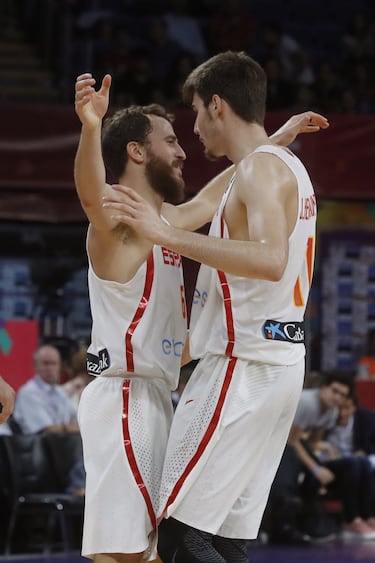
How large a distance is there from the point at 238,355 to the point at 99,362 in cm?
67

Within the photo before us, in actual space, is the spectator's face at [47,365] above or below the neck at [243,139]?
below

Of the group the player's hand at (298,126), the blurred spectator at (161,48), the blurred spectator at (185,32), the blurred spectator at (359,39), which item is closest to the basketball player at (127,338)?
the player's hand at (298,126)

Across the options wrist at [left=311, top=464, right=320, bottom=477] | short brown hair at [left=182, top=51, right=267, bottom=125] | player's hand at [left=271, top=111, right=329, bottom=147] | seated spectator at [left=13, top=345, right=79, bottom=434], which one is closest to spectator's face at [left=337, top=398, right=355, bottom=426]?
wrist at [left=311, top=464, right=320, bottom=477]

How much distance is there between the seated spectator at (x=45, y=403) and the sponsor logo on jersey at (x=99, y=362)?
16.9 feet

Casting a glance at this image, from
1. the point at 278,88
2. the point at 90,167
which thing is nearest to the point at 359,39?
the point at 278,88

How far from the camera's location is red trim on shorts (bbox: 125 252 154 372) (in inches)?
184

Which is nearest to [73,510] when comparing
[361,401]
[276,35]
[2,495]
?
[2,495]

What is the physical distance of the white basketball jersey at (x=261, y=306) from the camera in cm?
435

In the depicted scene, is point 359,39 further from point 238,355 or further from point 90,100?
point 238,355

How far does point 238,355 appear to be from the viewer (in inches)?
171

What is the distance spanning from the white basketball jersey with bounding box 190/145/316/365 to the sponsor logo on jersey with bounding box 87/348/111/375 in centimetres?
38

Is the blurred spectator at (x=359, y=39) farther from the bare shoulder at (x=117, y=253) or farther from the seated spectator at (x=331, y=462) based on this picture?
Answer: the bare shoulder at (x=117, y=253)

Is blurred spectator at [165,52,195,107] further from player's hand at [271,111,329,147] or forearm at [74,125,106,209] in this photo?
forearm at [74,125,106,209]

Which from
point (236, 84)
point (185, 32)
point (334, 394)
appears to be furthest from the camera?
point (185, 32)
